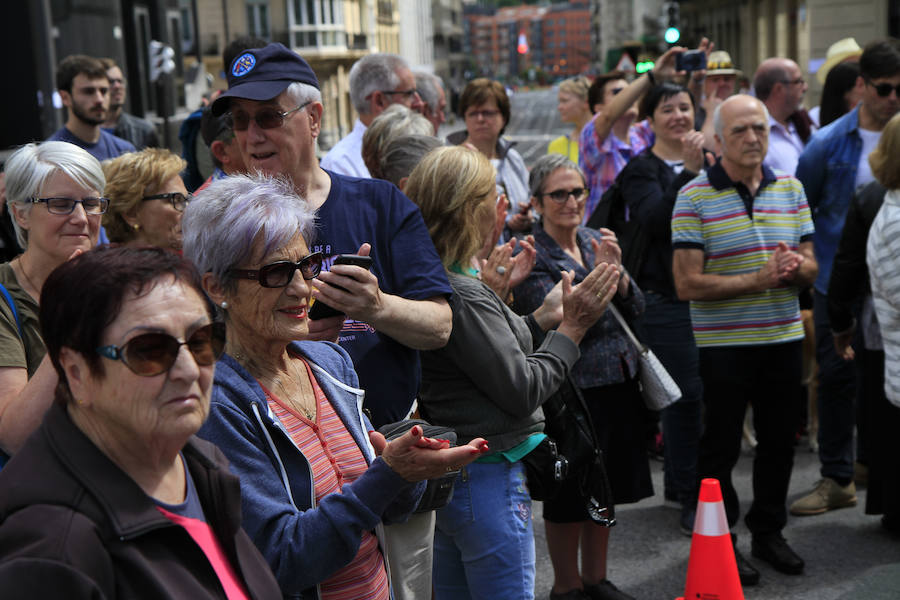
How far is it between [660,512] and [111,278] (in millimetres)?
4539

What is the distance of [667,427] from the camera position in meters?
5.70

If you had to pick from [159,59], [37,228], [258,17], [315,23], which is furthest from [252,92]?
[315,23]

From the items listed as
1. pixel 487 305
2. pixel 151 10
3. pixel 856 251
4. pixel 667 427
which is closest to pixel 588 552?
pixel 667 427

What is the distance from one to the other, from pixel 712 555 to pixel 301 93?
7.23 feet

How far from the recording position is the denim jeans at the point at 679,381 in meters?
5.66

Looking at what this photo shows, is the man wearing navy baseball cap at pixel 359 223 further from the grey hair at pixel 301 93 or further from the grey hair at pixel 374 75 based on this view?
the grey hair at pixel 374 75

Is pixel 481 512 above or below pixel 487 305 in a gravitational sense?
below

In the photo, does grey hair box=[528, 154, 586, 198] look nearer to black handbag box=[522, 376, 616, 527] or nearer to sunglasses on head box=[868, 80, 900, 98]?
black handbag box=[522, 376, 616, 527]

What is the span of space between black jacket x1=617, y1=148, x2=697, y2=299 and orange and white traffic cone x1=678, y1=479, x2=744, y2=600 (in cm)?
207

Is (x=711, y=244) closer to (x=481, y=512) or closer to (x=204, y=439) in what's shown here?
(x=481, y=512)

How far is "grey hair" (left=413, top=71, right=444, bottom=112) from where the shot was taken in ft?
22.1

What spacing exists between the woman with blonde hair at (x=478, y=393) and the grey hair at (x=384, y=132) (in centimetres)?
81

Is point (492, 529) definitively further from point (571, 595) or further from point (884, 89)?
point (884, 89)

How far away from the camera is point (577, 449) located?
3.95 meters
